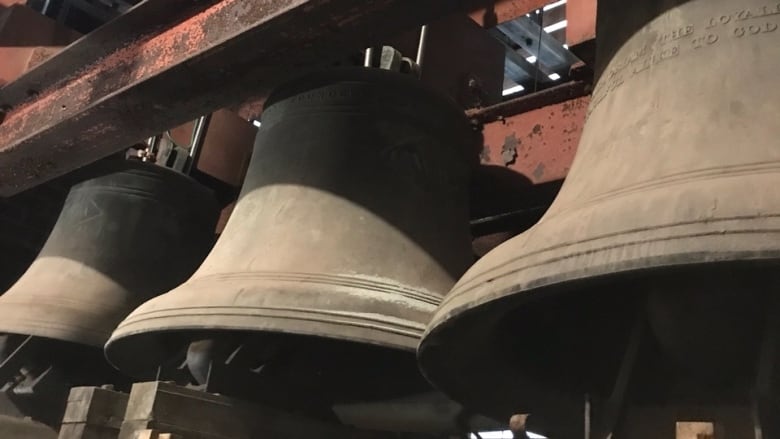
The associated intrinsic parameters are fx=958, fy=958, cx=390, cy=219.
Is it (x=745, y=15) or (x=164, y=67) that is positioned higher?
(x=164, y=67)

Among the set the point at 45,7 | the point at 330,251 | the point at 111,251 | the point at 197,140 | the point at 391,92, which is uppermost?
the point at 45,7

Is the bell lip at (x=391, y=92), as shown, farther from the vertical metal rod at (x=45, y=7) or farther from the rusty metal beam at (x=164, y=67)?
the vertical metal rod at (x=45, y=7)

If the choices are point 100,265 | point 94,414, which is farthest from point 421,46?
point 94,414

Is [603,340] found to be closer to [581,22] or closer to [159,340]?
[581,22]

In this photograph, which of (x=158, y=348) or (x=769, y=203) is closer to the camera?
(x=769, y=203)

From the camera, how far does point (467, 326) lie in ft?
4.48

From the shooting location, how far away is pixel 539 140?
2.07 meters

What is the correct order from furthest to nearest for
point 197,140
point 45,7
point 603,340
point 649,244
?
point 45,7, point 197,140, point 603,340, point 649,244

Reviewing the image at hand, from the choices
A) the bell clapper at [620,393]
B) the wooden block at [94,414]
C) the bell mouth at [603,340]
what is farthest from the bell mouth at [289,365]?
the bell clapper at [620,393]

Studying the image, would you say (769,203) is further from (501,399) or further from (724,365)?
(501,399)

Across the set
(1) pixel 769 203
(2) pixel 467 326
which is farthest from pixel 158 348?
(1) pixel 769 203

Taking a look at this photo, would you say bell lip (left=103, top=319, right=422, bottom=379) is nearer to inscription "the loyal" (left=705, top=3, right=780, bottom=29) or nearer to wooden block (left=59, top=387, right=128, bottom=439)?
wooden block (left=59, top=387, right=128, bottom=439)

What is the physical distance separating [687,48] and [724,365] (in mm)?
431

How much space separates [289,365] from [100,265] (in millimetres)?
753
